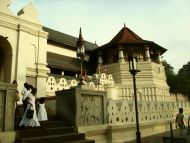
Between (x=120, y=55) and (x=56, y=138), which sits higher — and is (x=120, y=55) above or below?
above

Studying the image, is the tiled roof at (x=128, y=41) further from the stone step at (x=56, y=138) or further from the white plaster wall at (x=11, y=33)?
the stone step at (x=56, y=138)

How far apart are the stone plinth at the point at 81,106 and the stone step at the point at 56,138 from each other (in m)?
0.71

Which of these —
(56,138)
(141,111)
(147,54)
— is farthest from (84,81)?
(147,54)

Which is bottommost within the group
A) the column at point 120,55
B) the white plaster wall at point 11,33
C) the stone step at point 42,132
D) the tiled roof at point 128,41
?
the stone step at point 42,132

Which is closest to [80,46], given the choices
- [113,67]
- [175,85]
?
[113,67]

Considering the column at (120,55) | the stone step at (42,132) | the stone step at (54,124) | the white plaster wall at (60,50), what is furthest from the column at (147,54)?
the stone step at (42,132)

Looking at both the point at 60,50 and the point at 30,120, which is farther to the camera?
the point at 60,50

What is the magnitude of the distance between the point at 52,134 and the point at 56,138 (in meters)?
0.47

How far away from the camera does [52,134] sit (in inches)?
330

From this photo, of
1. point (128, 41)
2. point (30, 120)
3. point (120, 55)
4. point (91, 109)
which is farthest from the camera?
point (128, 41)

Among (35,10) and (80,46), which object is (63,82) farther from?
(80,46)

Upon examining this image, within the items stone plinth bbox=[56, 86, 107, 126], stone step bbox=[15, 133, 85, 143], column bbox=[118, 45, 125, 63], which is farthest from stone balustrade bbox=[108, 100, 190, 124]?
column bbox=[118, 45, 125, 63]

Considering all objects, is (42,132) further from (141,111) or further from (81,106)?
(141,111)

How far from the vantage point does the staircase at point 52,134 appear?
295 inches
